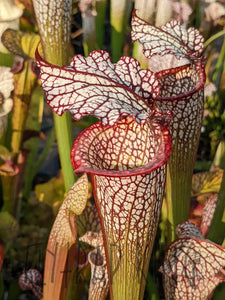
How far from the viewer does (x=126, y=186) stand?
2.02 feet

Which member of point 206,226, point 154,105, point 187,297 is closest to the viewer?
point 154,105

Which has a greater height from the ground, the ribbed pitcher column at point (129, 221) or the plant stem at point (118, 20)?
the plant stem at point (118, 20)

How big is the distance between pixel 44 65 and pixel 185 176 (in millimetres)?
400

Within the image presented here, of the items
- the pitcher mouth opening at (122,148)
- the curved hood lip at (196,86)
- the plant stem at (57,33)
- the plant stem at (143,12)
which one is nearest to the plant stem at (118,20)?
the plant stem at (143,12)

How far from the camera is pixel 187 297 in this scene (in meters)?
0.79

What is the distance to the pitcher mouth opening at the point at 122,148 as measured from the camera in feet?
1.92

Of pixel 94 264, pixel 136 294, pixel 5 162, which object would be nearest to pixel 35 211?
pixel 5 162

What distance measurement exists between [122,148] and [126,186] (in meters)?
0.08

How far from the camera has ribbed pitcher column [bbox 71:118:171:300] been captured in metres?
0.60

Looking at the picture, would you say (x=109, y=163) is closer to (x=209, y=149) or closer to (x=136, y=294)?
(x=136, y=294)

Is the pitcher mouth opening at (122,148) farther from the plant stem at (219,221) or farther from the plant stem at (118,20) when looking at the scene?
the plant stem at (118,20)

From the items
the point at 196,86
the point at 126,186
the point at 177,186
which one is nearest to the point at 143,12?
the point at 196,86

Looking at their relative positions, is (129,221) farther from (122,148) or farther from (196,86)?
(196,86)

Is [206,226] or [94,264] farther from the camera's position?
[206,226]
